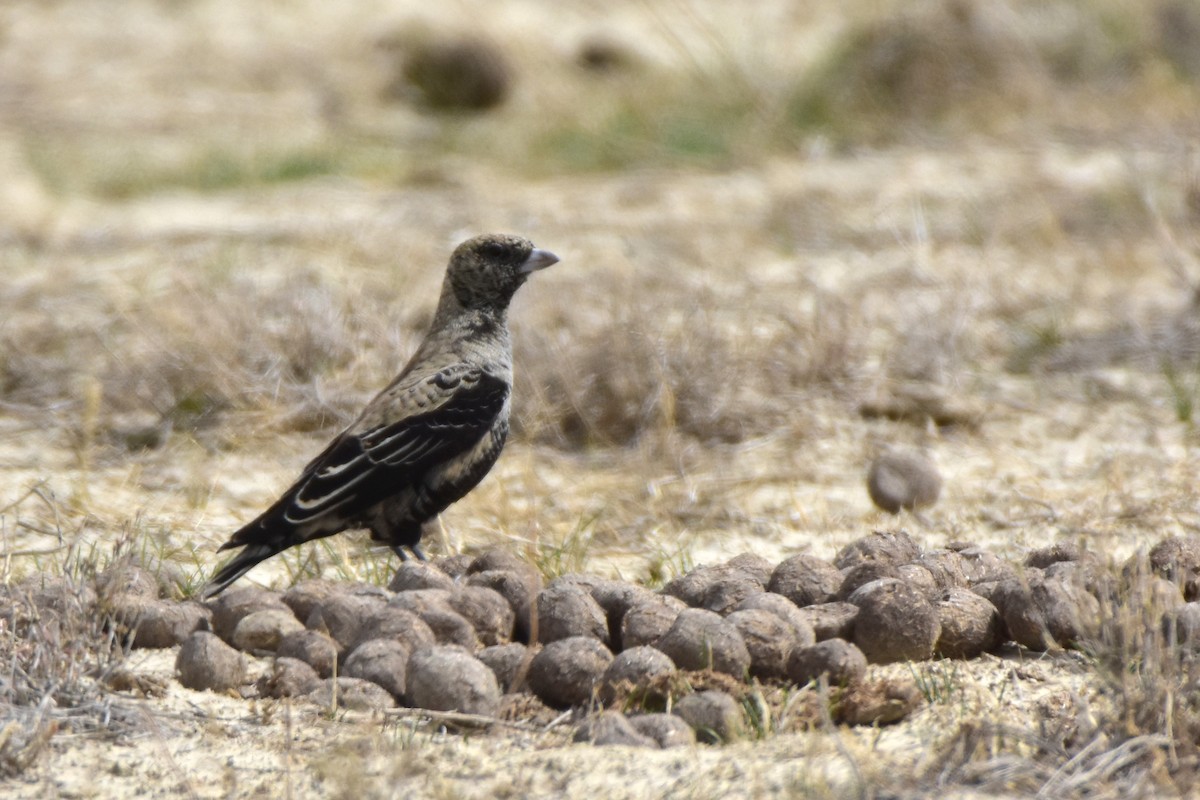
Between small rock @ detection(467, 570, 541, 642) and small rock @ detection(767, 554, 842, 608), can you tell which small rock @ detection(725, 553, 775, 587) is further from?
small rock @ detection(467, 570, 541, 642)

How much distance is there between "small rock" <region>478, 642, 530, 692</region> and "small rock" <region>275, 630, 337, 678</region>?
0.32 meters

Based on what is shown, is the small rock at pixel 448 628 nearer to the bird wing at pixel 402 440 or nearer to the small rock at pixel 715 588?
the small rock at pixel 715 588

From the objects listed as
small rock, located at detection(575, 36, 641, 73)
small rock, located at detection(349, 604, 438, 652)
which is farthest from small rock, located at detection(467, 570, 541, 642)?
small rock, located at detection(575, 36, 641, 73)

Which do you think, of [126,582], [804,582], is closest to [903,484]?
[804,582]

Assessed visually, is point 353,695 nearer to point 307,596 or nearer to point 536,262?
point 307,596

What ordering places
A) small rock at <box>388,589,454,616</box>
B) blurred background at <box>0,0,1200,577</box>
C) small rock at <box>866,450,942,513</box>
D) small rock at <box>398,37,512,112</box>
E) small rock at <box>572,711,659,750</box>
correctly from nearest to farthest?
small rock at <box>572,711,659,750</box> → small rock at <box>388,589,454,616</box> → small rock at <box>866,450,942,513</box> → blurred background at <box>0,0,1200,577</box> → small rock at <box>398,37,512,112</box>

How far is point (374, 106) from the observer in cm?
1316

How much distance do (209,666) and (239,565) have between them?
533 mm

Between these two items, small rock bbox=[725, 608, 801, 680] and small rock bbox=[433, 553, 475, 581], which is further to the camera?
small rock bbox=[433, 553, 475, 581]

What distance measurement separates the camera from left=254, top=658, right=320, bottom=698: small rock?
11.1 ft

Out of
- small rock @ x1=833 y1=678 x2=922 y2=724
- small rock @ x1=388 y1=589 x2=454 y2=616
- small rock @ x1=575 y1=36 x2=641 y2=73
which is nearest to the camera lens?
→ small rock @ x1=833 y1=678 x2=922 y2=724

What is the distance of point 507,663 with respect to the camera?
11.3 ft

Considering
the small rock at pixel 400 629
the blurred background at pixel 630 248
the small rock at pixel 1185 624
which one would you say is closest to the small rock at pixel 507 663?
the small rock at pixel 400 629

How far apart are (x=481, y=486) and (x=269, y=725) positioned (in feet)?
7.39
